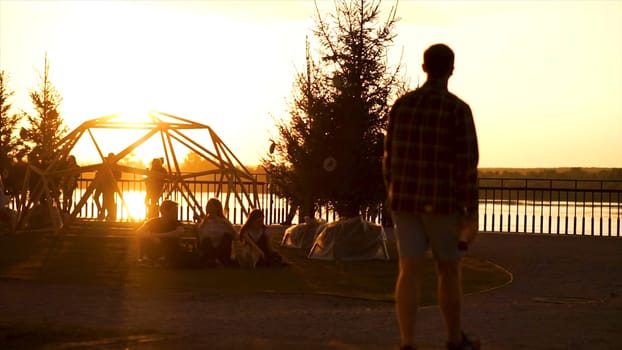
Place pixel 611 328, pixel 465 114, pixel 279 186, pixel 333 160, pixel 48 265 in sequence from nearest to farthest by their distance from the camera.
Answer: pixel 465 114 → pixel 611 328 → pixel 48 265 → pixel 333 160 → pixel 279 186

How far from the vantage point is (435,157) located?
274 inches

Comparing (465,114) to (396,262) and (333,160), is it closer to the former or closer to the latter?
(396,262)

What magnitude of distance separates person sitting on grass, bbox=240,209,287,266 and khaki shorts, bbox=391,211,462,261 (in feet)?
32.9

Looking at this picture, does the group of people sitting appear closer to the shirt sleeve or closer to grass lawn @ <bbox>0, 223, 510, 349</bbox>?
grass lawn @ <bbox>0, 223, 510, 349</bbox>

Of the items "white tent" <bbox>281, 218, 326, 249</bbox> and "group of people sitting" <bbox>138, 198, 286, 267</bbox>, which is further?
"white tent" <bbox>281, 218, 326, 249</bbox>

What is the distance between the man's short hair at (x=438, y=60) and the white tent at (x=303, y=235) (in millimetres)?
14072

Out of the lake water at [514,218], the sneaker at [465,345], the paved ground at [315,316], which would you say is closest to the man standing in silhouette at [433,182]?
the sneaker at [465,345]

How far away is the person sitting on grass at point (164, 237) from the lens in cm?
1673

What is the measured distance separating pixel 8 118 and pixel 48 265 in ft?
90.5

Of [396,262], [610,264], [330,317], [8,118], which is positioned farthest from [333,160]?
[8,118]

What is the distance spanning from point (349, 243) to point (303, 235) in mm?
3012

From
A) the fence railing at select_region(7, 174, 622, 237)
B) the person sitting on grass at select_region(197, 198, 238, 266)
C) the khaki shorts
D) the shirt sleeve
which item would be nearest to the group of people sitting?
the person sitting on grass at select_region(197, 198, 238, 266)

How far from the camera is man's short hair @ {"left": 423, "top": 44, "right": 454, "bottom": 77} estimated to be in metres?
7.17

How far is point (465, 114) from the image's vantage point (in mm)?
6992
